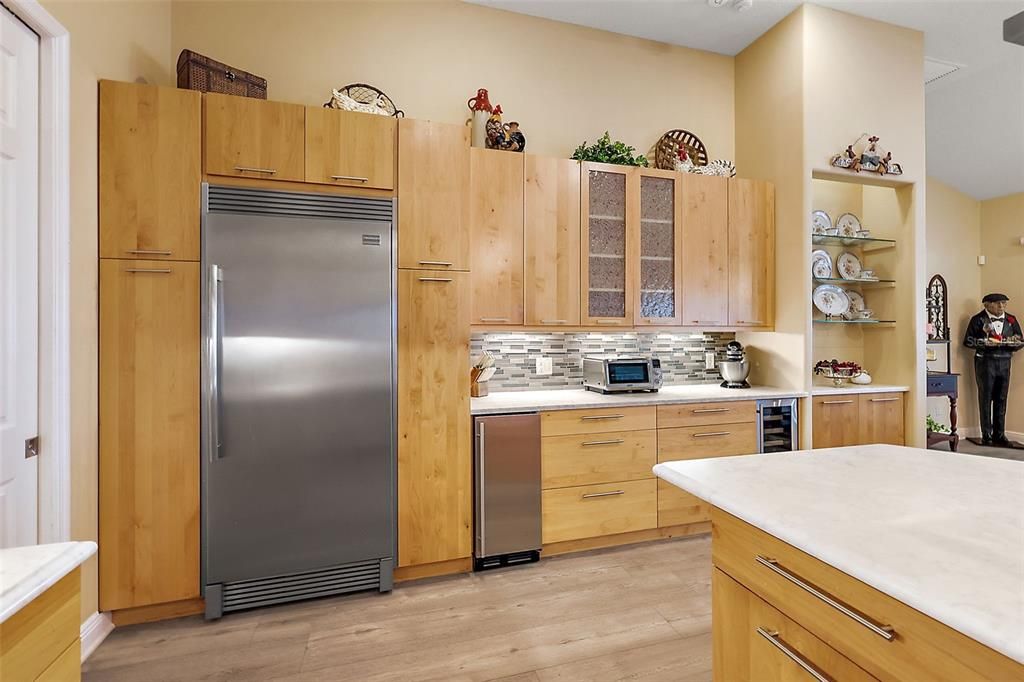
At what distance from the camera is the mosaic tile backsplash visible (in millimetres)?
3365

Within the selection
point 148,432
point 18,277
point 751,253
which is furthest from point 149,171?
point 751,253

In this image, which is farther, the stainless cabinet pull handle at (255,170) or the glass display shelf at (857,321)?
the glass display shelf at (857,321)

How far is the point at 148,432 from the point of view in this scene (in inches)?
85.9

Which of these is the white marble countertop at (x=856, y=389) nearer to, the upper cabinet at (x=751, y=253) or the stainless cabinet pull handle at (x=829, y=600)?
the upper cabinet at (x=751, y=253)

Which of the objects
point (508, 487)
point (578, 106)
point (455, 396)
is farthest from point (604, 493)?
point (578, 106)

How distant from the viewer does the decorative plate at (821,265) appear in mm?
3729

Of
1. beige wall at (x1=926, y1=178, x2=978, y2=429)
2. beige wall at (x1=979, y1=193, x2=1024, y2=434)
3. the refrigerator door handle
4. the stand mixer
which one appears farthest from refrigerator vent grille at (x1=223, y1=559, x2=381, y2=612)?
beige wall at (x1=979, y1=193, x2=1024, y2=434)

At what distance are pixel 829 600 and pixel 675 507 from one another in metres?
2.31

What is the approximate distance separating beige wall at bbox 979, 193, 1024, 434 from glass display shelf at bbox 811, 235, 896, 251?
3.54m

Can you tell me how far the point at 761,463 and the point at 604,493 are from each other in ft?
5.43

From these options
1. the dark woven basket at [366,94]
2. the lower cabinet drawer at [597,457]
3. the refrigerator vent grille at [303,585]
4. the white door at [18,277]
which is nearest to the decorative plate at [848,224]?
the lower cabinet drawer at [597,457]

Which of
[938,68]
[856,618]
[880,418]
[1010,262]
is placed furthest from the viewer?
[1010,262]

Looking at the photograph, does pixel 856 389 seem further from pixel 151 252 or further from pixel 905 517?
pixel 151 252

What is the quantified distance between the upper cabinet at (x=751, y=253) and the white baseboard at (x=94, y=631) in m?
3.90
